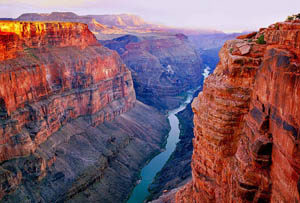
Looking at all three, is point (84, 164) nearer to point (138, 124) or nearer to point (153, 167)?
point (153, 167)

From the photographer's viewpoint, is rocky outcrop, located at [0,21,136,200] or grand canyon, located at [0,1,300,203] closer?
grand canyon, located at [0,1,300,203]

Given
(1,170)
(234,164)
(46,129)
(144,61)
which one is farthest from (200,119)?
(144,61)

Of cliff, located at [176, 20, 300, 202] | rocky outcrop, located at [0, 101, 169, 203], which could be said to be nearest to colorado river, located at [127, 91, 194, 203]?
rocky outcrop, located at [0, 101, 169, 203]

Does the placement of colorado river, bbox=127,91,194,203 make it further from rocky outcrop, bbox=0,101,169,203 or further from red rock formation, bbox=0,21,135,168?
red rock formation, bbox=0,21,135,168

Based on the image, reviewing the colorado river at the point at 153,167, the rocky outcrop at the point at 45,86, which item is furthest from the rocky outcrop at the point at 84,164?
the colorado river at the point at 153,167

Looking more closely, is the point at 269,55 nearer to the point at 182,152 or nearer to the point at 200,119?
the point at 200,119
